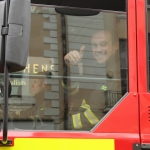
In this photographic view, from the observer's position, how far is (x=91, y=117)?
8.11 feet

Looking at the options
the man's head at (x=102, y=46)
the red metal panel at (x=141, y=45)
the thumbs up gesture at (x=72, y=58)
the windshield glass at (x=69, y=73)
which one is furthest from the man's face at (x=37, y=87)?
the red metal panel at (x=141, y=45)

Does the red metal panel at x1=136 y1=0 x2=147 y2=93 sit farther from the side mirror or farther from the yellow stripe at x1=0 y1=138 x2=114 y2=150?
the side mirror

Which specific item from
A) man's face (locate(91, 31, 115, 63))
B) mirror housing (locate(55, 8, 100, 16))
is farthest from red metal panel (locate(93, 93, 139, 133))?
mirror housing (locate(55, 8, 100, 16))

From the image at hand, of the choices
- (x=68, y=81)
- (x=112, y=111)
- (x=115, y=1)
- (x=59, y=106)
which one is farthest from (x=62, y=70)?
(x=115, y=1)

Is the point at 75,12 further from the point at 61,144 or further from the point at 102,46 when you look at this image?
the point at 61,144

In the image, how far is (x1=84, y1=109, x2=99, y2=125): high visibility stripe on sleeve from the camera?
245cm

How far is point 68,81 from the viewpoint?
8.25 feet

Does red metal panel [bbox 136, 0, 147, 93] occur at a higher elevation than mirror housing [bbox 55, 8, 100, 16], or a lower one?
lower

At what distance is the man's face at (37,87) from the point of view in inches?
96.9

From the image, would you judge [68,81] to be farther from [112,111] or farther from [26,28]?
[26,28]

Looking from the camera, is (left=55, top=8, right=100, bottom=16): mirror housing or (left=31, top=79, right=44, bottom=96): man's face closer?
(left=31, top=79, right=44, bottom=96): man's face

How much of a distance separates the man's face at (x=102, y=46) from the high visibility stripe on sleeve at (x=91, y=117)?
0.40 m

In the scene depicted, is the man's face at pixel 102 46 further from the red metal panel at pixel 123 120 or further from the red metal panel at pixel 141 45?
the red metal panel at pixel 123 120

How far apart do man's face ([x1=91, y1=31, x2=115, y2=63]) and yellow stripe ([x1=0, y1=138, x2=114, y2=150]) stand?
633 millimetres
